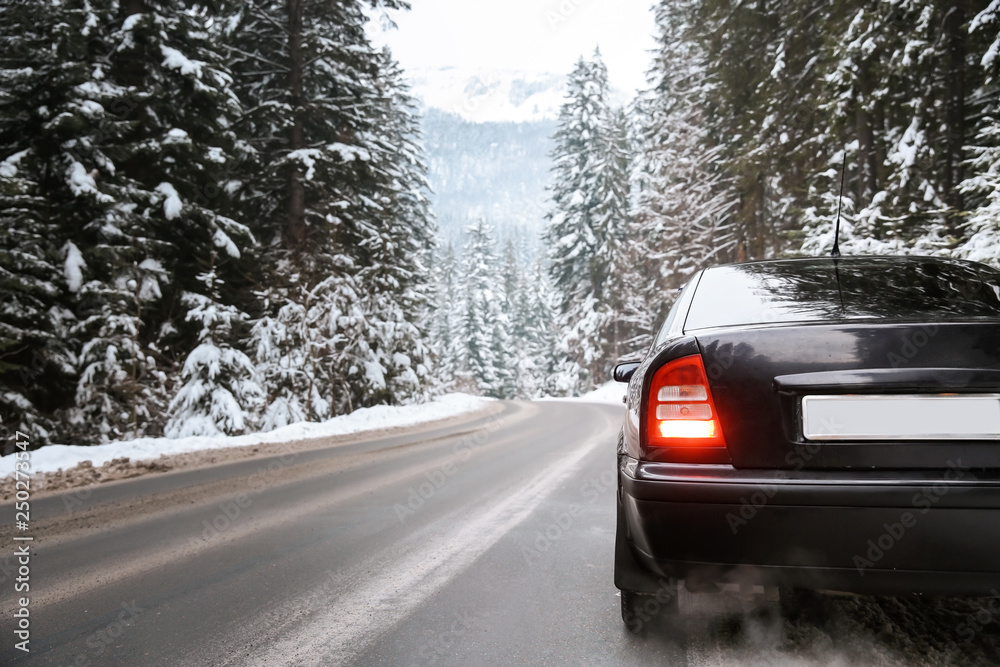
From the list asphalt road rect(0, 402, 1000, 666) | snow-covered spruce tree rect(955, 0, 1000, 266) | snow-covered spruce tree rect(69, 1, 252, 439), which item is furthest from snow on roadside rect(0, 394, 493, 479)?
snow-covered spruce tree rect(955, 0, 1000, 266)

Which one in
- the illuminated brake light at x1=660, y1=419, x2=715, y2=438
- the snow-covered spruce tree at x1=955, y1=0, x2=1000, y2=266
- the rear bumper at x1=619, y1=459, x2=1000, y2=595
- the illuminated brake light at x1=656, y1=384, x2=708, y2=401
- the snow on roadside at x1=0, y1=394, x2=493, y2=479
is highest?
the snow-covered spruce tree at x1=955, y1=0, x2=1000, y2=266

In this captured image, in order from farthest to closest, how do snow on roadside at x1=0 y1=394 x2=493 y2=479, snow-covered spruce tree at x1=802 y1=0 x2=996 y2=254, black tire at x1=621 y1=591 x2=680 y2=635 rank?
1. snow-covered spruce tree at x1=802 y1=0 x2=996 y2=254
2. snow on roadside at x1=0 y1=394 x2=493 y2=479
3. black tire at x1=621 y1=591 x2=680 y2=635

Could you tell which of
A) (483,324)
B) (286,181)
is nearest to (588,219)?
(483,324)

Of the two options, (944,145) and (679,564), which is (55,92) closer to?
(679,564)

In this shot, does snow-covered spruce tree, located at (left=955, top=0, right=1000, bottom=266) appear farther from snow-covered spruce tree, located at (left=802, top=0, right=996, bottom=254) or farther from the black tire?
the black tire

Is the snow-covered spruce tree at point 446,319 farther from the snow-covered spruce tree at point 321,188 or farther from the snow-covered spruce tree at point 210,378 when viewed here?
the snow-covered spruce tree at point 210,378

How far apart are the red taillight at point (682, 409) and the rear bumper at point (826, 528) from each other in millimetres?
112

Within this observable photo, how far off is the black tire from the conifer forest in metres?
5.90

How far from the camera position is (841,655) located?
2275mm

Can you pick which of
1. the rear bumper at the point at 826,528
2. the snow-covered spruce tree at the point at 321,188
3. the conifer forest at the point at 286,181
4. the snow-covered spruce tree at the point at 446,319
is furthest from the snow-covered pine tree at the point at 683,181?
the rear bumper at the point at 826,528

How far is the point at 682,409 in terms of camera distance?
87.5 inches

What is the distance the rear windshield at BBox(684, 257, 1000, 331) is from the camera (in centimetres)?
239

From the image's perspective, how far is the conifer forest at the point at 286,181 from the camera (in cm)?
923

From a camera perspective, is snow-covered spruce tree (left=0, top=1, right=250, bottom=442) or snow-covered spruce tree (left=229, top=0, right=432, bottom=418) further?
snow-covered spruce tree (left=229, top=0, right=432, bottom=418)
